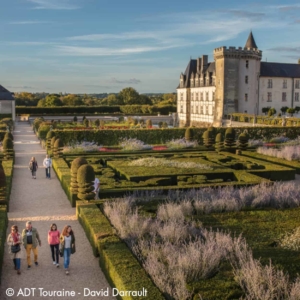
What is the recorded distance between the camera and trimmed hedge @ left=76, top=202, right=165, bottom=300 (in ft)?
22.6

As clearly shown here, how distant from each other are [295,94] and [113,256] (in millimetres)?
51027

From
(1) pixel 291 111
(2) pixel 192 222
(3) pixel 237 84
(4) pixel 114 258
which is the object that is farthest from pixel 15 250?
(3) pixel 237 84

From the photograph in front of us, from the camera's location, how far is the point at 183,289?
6.55 m

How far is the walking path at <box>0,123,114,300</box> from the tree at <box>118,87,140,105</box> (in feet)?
232

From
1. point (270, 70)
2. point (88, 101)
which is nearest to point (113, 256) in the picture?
point (270, 70)

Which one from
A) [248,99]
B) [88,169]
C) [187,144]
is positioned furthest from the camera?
[248,99]

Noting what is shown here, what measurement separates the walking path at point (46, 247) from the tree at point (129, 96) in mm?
70832

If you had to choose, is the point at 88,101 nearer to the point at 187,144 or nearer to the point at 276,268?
the point at 187,144

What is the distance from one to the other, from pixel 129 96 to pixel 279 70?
40.9 m

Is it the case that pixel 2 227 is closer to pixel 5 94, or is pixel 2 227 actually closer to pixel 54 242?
pixel 54 242

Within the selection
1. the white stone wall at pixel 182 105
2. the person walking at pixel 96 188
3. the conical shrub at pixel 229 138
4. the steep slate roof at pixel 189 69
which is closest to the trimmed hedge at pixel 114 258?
the person walking at pixel 96 188

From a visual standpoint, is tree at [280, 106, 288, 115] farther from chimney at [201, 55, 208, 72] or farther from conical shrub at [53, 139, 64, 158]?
conical shrub at [53, 139, 64, 158]

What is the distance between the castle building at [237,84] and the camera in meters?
49.6

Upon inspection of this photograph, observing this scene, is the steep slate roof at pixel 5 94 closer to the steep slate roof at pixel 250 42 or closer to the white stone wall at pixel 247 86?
the white stone wall at pixel 247 86
